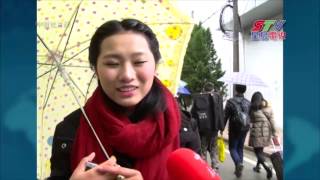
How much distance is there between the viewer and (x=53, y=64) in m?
1.71

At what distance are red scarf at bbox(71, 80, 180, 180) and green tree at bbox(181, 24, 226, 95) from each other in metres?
0.86

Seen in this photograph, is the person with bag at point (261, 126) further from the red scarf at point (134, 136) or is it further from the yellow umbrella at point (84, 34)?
the red scarf at point (134, 136)

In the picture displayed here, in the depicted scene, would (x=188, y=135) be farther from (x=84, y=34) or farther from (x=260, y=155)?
(x=260, y=155)

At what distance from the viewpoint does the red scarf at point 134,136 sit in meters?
1.31

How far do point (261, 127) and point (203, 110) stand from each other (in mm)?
699

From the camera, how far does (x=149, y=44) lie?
1.35 meters

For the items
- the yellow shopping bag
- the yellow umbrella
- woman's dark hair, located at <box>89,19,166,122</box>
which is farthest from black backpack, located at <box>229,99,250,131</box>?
woman's dark hair, located at <box>89,19,166,122</box>

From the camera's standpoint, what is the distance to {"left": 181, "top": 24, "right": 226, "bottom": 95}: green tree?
270 cm

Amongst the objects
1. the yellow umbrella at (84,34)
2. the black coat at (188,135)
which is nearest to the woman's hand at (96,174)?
the black coat at (188,135)

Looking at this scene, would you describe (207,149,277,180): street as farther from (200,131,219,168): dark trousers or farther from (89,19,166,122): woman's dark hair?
(89,19,166,122): woman's dark hair

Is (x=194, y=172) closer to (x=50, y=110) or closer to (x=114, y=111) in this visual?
(x=114, y=111)

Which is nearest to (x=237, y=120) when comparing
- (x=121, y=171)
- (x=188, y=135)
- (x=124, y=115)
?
(x=188, y=135)

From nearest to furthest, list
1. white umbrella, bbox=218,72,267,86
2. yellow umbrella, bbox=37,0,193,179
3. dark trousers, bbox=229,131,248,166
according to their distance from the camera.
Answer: yellow umbrella, bbox=37,0,193,179
white umbrella, bbox=218,72,267,86
dark trousers, bbox=229,131,248,166
